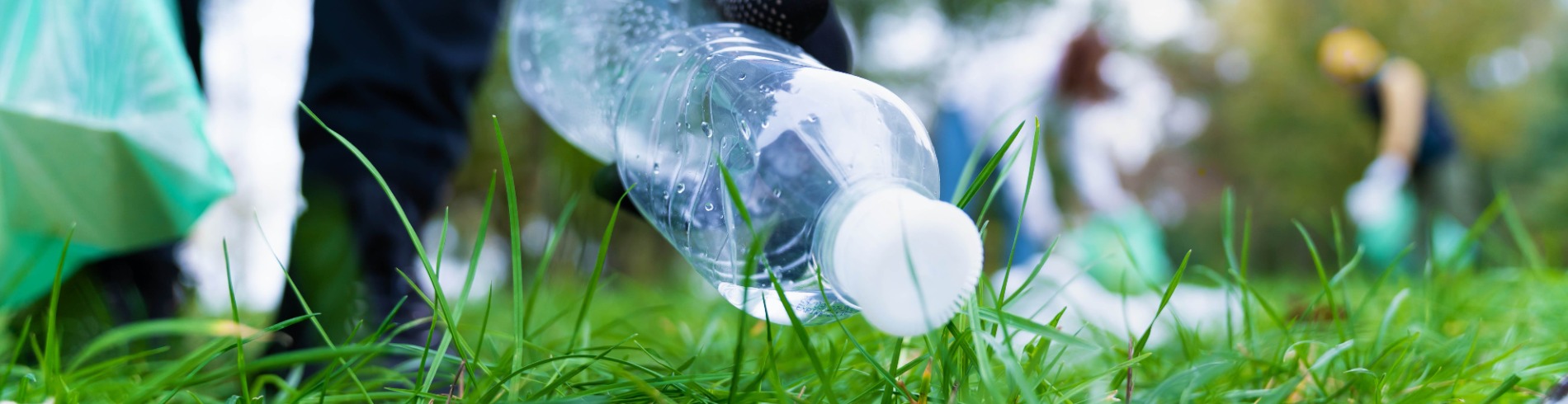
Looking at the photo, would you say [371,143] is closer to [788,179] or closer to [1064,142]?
[788,179]

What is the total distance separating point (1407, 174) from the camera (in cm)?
443

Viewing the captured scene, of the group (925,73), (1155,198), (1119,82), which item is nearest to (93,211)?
(1119,82)

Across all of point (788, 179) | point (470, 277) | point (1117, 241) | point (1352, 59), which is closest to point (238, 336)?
point (470, 277)

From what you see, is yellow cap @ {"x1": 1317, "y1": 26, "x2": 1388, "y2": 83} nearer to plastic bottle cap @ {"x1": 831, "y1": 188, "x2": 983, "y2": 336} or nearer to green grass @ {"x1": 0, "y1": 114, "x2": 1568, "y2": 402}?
green grass @ {"x1": 0, "y1": 114, "x2": 1568, "y2": 402}

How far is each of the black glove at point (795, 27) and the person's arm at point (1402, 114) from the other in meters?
4.48

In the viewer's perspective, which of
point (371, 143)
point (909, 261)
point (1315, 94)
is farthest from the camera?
point (1315, 94)

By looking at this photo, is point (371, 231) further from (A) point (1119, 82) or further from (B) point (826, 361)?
(A) point (1119, 82)

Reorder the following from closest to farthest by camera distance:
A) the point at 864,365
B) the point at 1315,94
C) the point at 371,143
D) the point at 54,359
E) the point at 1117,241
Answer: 1. the point at 54,359
2. the point at 864,365
3. the point at 371,143
4. the point at 1117,241
5. the point at 1315,94

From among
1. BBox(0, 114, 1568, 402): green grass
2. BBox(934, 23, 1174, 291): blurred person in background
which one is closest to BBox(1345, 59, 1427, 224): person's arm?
BBox(934, 23, 1174, 291): blurred person in background

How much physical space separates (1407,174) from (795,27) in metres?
4.66

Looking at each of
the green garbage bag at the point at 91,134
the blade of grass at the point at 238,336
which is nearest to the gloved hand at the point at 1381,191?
the green garbage bag at the point at 91,134

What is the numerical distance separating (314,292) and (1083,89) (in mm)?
3397

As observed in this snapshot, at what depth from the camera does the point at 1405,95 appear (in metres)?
4.49

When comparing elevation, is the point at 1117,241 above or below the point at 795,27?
below
